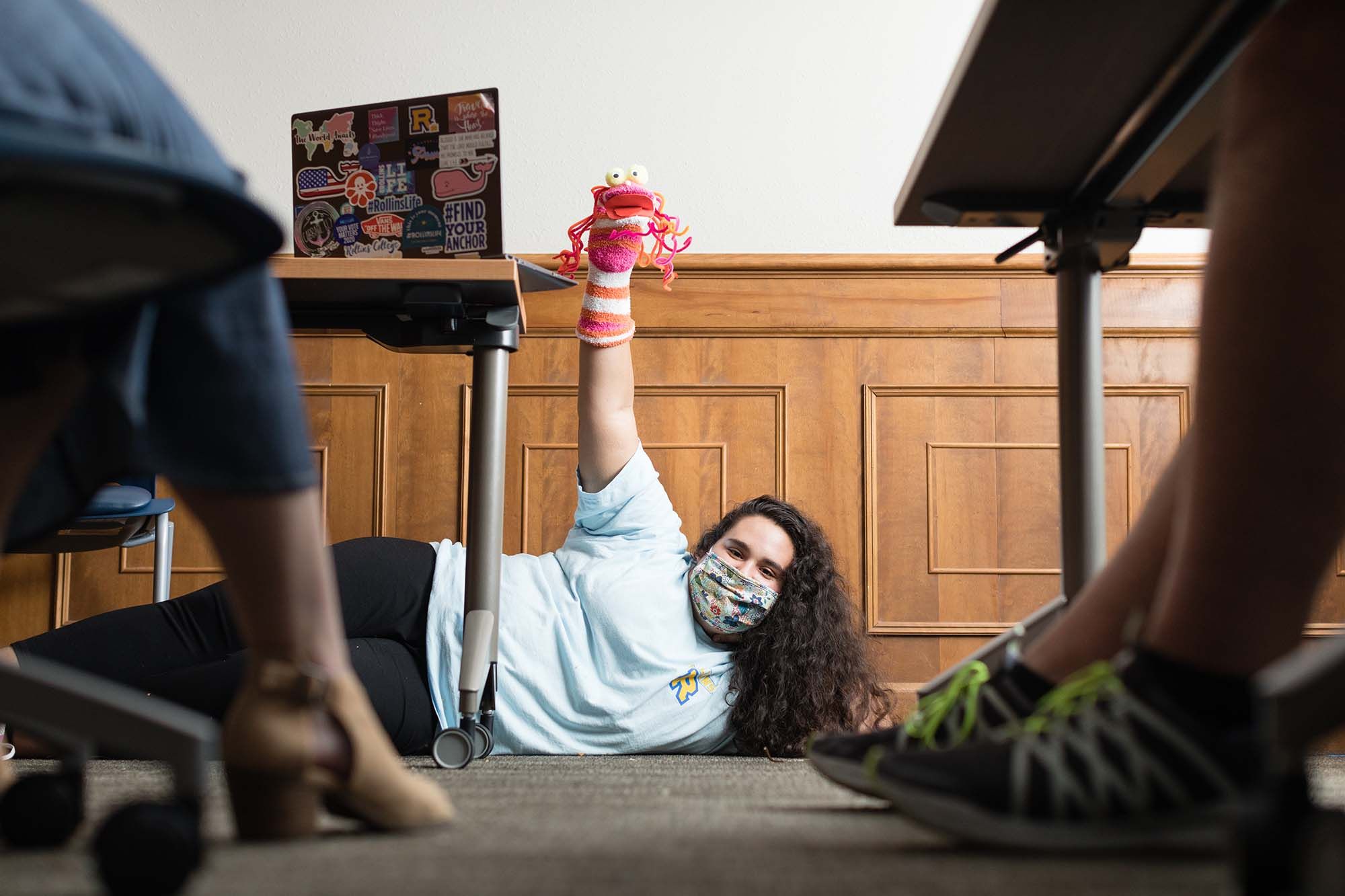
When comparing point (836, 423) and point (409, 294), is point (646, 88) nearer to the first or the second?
point (836, 423)

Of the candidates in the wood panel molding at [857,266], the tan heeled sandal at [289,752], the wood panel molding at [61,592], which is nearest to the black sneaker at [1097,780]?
the tan heeled sandal at [289,752]

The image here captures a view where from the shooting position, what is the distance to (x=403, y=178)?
1406 millimetres

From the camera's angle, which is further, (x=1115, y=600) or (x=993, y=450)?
(x=993, y=450)

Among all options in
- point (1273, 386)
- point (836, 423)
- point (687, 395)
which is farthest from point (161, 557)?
point (1273, 386)

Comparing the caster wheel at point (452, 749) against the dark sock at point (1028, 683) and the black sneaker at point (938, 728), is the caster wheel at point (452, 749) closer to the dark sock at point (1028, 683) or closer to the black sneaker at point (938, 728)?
the black sneaker at point (938, 728)

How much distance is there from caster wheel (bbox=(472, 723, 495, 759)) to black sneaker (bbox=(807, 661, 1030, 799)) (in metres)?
0.64

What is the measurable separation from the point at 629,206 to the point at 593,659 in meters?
0.63

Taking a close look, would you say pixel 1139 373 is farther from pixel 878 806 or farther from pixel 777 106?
pixel 878 806

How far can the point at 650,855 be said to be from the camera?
0.53m

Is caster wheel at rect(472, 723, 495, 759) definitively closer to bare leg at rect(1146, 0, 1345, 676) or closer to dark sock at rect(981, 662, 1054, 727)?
dark sock at rect(981, 662, 1054, 727)

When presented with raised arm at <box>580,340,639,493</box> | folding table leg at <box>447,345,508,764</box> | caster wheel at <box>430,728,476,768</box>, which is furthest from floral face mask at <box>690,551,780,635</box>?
caster wheel at <box>430,728,476,768</box>

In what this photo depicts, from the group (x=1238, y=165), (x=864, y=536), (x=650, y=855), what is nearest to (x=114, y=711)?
(x=650, y=855)

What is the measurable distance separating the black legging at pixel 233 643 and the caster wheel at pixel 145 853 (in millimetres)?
937

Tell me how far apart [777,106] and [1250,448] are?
191 cm
